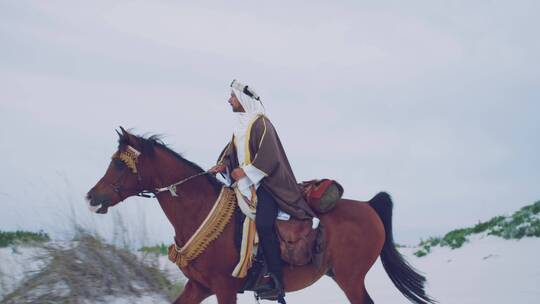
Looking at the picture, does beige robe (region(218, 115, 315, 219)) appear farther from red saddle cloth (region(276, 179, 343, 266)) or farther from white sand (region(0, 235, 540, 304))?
white sand (region(0, 235, 540, 304))

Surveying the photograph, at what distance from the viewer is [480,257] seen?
11727 millimetres

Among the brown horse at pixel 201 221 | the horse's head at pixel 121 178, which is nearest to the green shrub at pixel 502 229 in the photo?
the brown horse at pixel 201 221

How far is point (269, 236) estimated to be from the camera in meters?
5.55

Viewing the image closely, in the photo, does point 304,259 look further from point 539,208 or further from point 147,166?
point 539,208

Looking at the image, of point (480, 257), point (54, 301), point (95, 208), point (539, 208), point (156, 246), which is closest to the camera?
point (95, 208)

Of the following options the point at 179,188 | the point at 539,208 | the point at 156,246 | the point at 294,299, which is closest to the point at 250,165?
the point at 179,188

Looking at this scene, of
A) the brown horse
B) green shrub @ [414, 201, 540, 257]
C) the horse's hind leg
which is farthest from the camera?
green shrub @ [414, 201, 540, 257]

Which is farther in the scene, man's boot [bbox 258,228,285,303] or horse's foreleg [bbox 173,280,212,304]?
horse's foreleg [bbox 173,280,212,304]

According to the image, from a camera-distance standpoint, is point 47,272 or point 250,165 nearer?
point 250,165

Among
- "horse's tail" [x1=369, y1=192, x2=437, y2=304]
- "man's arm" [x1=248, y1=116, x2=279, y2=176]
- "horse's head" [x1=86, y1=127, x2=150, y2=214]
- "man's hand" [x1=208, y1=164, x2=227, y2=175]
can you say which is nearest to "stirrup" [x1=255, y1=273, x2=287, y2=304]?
"man's arm" [x1=248, y1=116, x2=279, y2=176]

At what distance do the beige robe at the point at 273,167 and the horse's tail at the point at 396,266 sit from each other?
893mm

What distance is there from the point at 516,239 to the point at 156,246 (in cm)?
730

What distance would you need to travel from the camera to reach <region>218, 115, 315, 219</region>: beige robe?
Answer: 562 centimetres

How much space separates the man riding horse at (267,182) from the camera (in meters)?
5.55
